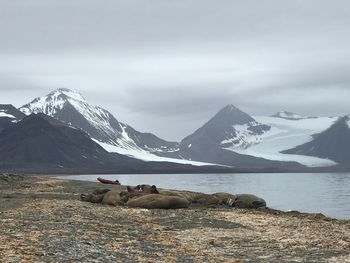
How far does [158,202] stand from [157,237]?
34.2 feet

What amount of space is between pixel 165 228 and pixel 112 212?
5.40 meters

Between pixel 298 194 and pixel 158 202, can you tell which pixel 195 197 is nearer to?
pixel 158 202

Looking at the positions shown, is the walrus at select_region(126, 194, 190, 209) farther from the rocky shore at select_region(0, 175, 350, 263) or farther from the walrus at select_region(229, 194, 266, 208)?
the walrus at select_region(229, 194, 266, 208)

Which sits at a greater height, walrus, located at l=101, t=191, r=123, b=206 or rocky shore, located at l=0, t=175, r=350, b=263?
walrus, located at l=101, t=191, r=123, b=206

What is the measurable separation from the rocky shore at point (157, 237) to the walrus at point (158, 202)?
Answer: 2.38m

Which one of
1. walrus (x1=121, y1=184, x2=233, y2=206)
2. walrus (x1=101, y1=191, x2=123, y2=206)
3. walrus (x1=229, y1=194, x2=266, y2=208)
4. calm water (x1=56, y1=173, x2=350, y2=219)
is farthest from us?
calm water (x1=56, y1=173, x2=350, y2=219)

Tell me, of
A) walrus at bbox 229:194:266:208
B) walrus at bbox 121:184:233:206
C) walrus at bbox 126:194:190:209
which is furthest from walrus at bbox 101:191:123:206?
walrus at bbox 229:194:266:208

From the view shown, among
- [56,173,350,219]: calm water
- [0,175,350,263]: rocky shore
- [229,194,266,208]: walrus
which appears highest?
[229,194,266,208]: walrus

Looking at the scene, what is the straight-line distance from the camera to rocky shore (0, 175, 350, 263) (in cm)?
1429

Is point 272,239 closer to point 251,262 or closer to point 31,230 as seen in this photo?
point 251,262

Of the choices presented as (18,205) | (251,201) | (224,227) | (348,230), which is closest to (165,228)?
(224,227)

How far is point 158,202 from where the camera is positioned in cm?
2891

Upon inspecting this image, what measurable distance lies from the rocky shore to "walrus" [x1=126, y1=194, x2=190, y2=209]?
2.38m

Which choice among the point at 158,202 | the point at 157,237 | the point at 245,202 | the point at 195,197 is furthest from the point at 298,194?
the point at 157,237
